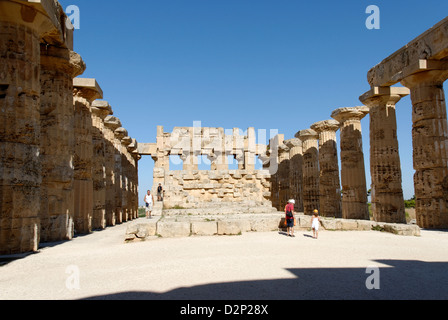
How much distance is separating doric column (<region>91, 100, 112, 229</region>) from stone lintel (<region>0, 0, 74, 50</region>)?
5.66 meters

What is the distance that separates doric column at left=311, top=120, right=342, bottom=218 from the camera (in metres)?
17.6

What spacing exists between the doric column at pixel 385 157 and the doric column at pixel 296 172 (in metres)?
6.96

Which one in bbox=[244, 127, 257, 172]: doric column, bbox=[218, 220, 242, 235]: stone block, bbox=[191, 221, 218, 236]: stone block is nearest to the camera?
bbox=[191, 221, 218, 236]: stone block

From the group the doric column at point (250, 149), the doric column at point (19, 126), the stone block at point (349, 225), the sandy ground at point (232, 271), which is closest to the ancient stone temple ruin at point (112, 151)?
the doric column at point (19, 126)

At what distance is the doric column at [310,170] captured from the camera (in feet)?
61.2

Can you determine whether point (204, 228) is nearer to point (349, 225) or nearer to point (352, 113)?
point (349, 225)

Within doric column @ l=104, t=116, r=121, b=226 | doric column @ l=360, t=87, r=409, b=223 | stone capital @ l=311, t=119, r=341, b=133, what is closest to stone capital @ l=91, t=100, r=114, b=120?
doric column @ l=104, t=116, r=121, b=226

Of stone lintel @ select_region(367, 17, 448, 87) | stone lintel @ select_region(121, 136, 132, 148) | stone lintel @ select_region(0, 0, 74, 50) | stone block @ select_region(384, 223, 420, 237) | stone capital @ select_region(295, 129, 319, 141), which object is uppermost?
stone lintel @ select_region(367, 17, 448, 87)

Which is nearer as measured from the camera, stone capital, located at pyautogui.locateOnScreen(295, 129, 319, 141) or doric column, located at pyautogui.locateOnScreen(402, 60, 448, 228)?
doric column, located at pyautogui.locateOnScreen(402, 60, 448, 228)

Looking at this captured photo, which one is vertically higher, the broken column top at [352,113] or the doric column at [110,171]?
the broken column top at [352,113]

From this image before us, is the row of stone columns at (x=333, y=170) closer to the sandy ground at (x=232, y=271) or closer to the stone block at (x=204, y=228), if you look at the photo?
the sandy ground at (x=232, y=271)

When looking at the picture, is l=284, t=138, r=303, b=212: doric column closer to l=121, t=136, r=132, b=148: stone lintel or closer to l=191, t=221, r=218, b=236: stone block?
l=121, t=136, r=132, b=148: stone lintel
